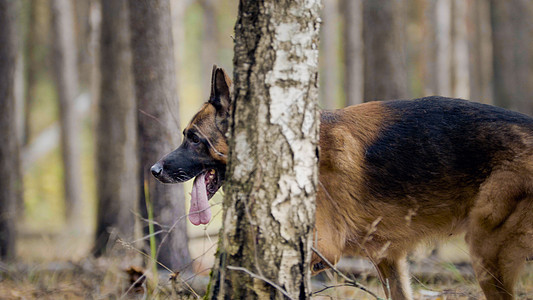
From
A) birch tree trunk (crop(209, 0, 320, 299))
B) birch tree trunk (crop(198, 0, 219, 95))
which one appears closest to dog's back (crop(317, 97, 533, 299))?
birch tree trunk (crop(209, 0, 320, 299))

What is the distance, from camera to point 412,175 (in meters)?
4.39

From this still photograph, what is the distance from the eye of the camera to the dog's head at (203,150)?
4.50 metres

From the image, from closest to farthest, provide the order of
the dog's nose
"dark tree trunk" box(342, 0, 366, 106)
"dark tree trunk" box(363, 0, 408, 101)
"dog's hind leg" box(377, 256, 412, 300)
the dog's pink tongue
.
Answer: the dog's pink tongue < the dog's nose < "dog's hind leg" box(377, 256, 412, 300) < "dark tree trunk" box(363, 0, 408, 101) < "dark tree trunk" box(342, 0, 366, 106)

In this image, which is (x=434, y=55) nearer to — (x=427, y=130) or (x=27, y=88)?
(x=427, y=130)

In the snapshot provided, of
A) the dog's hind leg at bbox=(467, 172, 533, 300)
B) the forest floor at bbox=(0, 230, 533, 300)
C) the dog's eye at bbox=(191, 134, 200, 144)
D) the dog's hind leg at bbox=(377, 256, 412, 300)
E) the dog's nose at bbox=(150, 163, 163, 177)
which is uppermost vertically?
the dog's eye at bbox=(191, 134, 200, 144)

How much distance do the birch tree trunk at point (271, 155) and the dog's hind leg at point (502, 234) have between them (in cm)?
168

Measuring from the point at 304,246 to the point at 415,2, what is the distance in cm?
3328

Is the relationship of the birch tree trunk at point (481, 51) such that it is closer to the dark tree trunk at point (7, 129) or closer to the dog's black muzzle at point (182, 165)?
the dark tree trunk at point (7, 129)

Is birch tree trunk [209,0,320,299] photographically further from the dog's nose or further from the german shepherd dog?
the dog's nose

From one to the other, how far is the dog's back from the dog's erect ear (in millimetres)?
843

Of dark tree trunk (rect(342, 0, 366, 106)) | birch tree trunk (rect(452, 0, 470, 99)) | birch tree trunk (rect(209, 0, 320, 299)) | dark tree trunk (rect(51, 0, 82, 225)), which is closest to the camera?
birch tree trunk (rect(209, 0, 320, 299))

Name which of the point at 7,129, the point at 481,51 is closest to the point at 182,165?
the point at 7,129

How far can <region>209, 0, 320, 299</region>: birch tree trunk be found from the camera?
307cm

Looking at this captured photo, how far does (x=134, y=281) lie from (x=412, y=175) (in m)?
2.76
